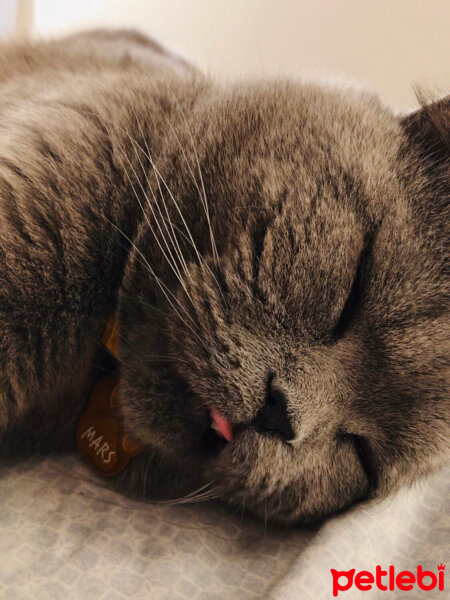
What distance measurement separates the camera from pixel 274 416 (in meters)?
0.76

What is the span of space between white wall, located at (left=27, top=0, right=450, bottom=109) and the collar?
1.11 metres

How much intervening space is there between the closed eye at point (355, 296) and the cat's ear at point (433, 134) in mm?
200

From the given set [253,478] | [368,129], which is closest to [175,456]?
[253,478]

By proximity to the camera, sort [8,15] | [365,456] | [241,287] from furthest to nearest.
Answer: [8,15] < [365,456] < [241,287]

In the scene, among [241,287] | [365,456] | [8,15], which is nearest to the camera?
[241,287]

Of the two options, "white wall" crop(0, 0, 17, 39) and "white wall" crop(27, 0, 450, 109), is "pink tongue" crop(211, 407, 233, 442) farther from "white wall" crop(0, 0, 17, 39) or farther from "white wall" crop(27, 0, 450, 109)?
"white wall" crop(0, 0, 17, 39)

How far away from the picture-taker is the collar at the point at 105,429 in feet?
3.06

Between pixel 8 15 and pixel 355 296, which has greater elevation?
pixel 8 15

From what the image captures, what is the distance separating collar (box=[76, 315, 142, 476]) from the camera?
0.93 m

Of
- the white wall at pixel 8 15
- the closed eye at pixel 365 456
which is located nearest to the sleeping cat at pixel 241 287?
the closed eye at pixel 365 456

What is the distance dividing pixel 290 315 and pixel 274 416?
5.1 inches

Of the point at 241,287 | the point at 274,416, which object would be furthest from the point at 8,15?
the point at 274,416

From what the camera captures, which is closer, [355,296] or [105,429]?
[355,296]

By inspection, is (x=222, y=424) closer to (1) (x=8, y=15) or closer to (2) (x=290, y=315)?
(2) (x=290, y=315)
